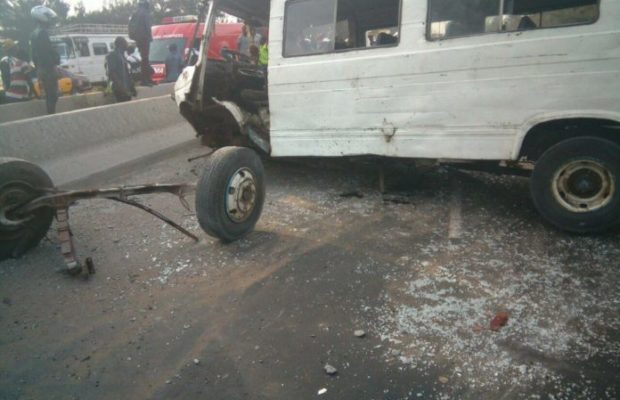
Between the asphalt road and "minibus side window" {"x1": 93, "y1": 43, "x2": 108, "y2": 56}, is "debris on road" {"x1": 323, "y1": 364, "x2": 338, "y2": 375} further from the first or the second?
"minibus side window" {"x1": 93, "y1": 43, "x2": 108, "y2": 56}

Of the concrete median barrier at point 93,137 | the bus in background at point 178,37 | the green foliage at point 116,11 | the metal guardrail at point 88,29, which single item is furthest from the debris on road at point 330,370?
Result: the green foliage at point 116,11

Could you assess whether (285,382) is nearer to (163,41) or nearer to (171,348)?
(171,348)

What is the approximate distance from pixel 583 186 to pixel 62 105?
26.7 ft

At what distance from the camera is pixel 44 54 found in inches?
275

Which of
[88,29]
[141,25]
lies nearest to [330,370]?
[141,25]

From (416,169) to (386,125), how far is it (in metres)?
1.57

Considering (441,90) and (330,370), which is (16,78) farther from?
(330,370)

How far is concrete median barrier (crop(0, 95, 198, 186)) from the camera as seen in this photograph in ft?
17.9

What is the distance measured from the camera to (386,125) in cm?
416

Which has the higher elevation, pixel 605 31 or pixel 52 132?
pixel 605 31

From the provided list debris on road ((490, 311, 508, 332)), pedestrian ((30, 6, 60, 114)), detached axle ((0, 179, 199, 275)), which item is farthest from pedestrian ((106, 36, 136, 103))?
debris on road ((490, 311, 508, 332))

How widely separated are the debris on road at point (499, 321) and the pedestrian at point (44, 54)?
24.3 ft

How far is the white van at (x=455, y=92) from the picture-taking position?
3307mm

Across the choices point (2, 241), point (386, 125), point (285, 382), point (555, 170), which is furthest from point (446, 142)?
point (2, 241)
